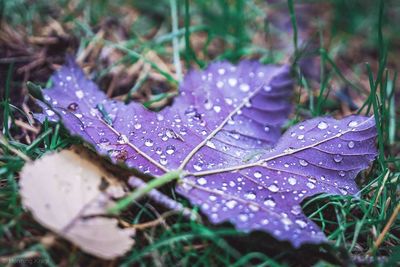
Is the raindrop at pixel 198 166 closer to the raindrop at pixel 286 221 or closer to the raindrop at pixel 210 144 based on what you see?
the raindrop at pixel 210 144

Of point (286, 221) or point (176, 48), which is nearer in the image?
point (286, 221)

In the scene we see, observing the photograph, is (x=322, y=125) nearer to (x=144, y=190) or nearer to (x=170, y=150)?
(x=170, y=150)

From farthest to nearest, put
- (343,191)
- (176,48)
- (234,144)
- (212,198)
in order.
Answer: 1. (176,48)
2. (234,144)
3. (343,191)
4. (212,198)

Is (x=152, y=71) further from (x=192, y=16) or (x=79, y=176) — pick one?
(x=79, y=176)

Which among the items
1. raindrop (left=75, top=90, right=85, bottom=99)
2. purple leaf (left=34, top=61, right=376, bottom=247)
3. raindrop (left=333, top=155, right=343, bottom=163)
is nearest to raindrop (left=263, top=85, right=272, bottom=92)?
purple leaf (left=34, top=61, right=376, bottom=247)

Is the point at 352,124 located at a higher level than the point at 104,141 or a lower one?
higher

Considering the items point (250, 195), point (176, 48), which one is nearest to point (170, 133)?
point (250, 195)

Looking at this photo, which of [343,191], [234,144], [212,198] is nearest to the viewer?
[212,198]
